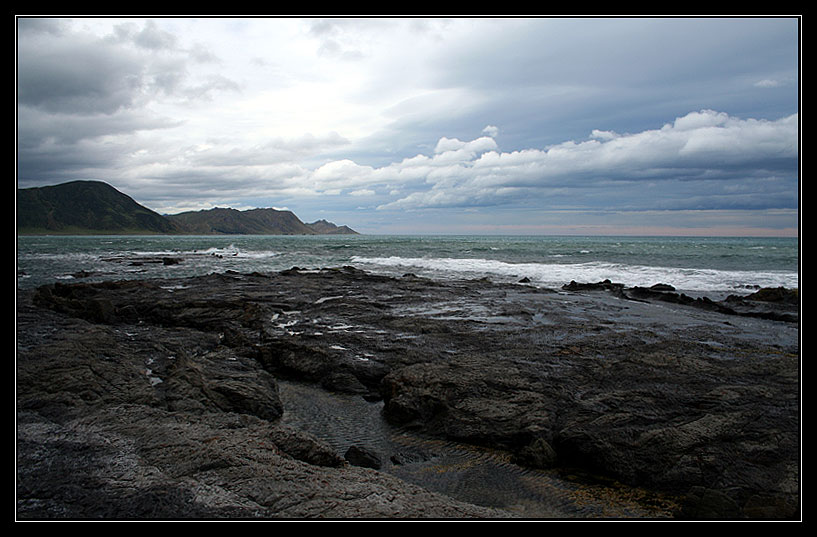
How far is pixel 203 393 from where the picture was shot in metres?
5.78

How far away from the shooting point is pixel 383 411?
6340 millimetres

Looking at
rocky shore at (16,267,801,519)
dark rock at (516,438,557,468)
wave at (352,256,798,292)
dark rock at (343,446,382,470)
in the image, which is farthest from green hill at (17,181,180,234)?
dark rock at (516,438,557,468)

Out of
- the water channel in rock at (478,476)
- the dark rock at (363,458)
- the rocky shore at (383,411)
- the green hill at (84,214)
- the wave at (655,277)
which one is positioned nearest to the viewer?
the rocky shore at (383,411)

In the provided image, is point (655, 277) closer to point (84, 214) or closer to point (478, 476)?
point (478, 476)

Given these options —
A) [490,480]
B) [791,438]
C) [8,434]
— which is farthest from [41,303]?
[791,438]

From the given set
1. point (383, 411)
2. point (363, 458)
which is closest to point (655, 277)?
point (383, 411)

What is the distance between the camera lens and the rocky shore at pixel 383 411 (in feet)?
10.6

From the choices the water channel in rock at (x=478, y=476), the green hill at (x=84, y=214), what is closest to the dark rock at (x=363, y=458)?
the water channel in rock at (x=478, y=476)

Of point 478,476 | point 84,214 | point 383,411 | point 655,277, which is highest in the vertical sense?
point 84,214

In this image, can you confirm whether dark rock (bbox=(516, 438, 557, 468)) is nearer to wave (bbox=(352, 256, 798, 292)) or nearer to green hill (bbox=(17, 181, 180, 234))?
wave (bbox=(352, 256, 798, 292))

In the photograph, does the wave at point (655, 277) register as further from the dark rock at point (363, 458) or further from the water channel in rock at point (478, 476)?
the dark rock at point (363, 458)

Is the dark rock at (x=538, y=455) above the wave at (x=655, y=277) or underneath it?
underneath

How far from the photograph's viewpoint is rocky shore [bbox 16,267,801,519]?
10.6 ft

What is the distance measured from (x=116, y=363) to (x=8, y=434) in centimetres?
486
